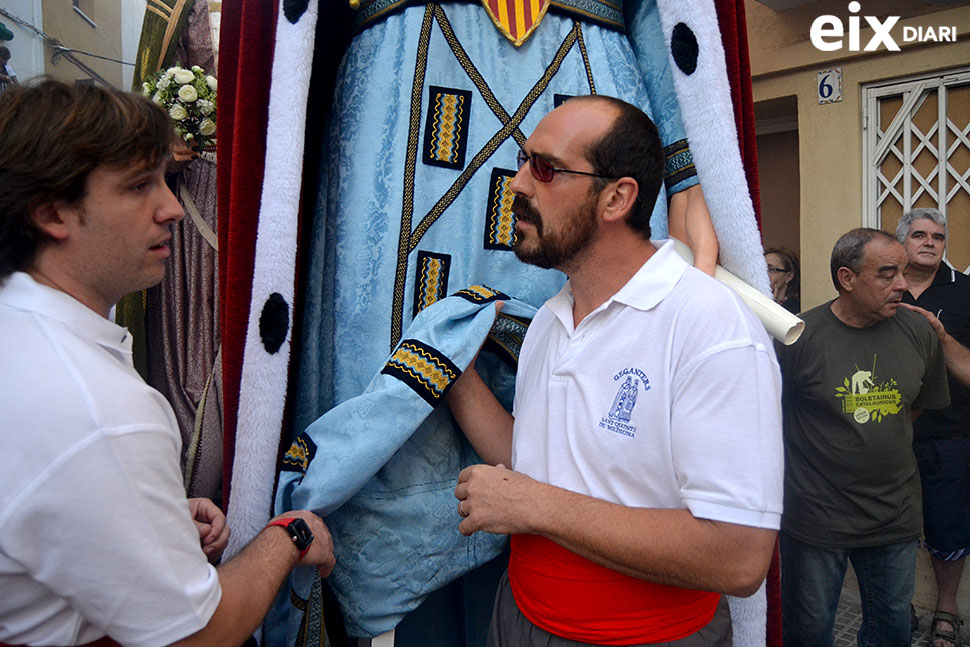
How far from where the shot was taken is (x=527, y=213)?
4.86 ft

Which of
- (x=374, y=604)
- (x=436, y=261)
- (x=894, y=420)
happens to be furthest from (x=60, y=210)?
(x=894, y=420)

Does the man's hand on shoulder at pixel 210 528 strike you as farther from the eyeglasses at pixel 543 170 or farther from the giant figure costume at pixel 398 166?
the eyeglasses at pixel 543 170

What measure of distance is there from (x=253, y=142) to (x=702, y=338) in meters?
0.94

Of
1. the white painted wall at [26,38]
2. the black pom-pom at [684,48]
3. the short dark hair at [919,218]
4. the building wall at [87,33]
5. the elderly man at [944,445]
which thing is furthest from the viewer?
the building wall at [87,33]

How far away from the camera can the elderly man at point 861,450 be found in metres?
3.19

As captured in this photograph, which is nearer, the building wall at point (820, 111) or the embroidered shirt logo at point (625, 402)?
the embroidered shirt logo at point (625, 402)

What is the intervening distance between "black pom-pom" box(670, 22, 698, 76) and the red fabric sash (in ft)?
3.27

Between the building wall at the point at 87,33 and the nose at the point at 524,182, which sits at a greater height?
the building wall at the point at 87,33

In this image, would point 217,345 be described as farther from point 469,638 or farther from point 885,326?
point 885,326

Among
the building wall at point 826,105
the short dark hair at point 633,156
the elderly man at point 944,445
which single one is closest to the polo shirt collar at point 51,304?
the short dark hair at point 633,156

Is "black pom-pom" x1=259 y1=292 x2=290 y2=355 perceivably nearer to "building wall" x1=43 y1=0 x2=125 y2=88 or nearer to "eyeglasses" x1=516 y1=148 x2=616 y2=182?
"eyeglasses" x1=516 y1=148 x2=616 y2=182

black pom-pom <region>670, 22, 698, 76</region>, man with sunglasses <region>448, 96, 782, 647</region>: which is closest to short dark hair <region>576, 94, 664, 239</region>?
man with sunglasses <region>448, 96, 782, 647</region>

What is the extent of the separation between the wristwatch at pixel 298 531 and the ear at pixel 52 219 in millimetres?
576

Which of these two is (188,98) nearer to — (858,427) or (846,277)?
(846,277)
